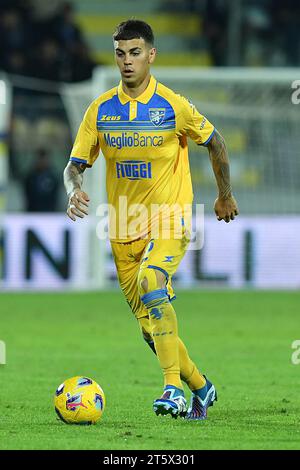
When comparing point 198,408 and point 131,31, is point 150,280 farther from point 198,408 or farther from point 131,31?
point 131,31

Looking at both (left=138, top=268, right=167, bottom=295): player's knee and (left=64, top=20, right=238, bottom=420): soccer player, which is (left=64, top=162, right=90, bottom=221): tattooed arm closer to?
(left=64, top=20, right=238, bottom=420): soccer player

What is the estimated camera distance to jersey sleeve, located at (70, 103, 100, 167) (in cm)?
694

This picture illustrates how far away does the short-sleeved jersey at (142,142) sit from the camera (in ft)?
22.6

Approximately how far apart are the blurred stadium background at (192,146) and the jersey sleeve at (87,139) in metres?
10.3

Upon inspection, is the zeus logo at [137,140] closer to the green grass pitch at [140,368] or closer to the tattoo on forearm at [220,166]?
the tattoo on forearm at [220,166]

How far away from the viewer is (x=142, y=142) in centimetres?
687

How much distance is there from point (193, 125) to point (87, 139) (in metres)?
0.63

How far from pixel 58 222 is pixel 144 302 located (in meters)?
11.4

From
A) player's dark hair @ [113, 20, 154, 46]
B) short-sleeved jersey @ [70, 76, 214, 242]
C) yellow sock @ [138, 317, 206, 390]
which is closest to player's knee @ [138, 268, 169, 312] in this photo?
yellow sock @ [138, 317, 206, 390]

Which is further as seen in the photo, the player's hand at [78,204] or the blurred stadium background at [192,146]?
the blurred stadium background at [192,146]

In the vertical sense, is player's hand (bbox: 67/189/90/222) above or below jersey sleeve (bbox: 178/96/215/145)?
below

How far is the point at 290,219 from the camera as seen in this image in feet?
59.9

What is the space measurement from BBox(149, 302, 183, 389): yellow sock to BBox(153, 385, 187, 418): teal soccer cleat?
0.10m

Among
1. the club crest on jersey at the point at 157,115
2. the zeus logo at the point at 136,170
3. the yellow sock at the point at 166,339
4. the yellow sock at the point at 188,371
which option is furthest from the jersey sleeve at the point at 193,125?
the yellow sock at the point at 188,371
